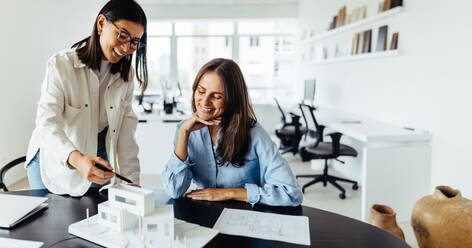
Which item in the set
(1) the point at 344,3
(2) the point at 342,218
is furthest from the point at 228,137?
Answer: (1) the point at 344,3

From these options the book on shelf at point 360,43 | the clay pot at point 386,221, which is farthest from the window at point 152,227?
the book on shelf at point 360,43

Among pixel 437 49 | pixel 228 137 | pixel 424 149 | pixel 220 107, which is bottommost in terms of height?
pixel 424 149

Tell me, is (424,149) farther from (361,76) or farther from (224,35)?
(224,35)

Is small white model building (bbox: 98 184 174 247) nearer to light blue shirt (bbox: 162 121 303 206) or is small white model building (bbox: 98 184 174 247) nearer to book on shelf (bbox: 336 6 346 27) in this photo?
light blue shirt (bbox: 162 121 303 206)

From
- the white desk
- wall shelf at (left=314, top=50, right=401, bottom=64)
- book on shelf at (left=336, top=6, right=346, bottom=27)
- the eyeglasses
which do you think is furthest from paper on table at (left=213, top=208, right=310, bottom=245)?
book on shelf at (left=336, top=6, right=346, bottom=27)

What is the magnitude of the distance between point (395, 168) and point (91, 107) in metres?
2.34

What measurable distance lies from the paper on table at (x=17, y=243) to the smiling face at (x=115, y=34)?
30.8 inches

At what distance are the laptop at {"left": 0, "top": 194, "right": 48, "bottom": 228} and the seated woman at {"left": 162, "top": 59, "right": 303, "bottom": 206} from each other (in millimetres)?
443

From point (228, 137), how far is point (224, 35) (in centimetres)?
693

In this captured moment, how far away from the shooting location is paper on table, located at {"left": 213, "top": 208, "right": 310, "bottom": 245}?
1010 millimetres

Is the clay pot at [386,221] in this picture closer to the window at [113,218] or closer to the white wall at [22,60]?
the window at [113,218]

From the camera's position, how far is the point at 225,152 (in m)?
1.37

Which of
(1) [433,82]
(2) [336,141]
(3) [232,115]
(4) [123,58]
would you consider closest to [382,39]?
(1) [433,82]

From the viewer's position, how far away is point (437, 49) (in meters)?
2.81
